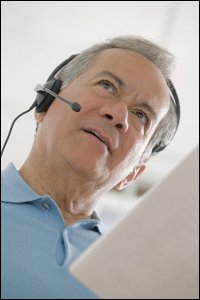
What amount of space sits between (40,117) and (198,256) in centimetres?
65

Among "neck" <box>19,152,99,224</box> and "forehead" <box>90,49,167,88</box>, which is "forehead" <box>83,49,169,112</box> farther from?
"neck" <box>19,152,99,224</box>

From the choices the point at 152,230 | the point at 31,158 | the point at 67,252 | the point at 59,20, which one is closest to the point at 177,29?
the point at 59,20

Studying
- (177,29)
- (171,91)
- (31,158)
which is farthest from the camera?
(177,29)

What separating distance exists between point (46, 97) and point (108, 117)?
0.20m

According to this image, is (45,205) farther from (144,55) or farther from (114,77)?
(144,55)

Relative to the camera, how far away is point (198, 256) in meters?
0.54

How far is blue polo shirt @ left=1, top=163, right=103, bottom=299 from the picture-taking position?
70 centimetres

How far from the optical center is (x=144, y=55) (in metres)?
1.11

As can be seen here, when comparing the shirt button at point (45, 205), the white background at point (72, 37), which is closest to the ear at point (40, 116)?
the shirt button at point (45, 205)

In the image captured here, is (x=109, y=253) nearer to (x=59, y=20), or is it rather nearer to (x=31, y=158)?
(x=31, y=158)

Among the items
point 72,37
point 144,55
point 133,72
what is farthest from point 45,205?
point 72,37

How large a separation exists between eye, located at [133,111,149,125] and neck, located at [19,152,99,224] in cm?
22

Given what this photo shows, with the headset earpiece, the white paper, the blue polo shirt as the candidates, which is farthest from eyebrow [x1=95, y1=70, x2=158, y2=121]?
the white paper

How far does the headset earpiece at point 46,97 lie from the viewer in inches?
41.0
